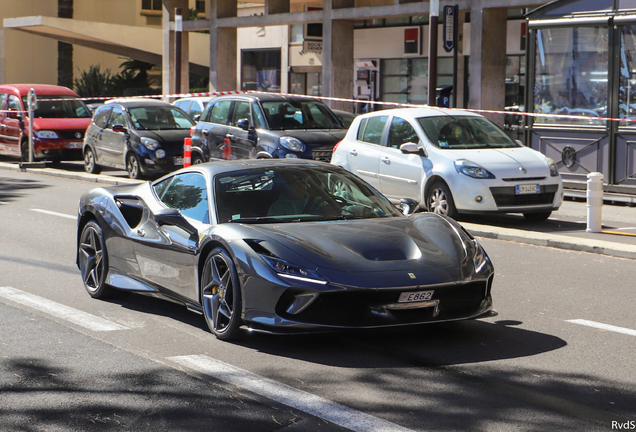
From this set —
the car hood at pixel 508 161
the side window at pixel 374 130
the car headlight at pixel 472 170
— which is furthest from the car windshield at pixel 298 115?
the car headlight at pixel 472 170

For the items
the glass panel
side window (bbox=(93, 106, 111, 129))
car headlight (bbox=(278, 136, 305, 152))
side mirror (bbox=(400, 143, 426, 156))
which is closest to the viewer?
side mirror (bbox=(400, 143, 426, 156))

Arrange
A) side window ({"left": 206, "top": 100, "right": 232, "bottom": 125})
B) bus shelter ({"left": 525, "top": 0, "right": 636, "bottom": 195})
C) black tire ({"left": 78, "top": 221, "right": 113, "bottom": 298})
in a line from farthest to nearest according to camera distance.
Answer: side window ({"left": 206, "top": 100, "right": 232, "bottom": 125})
bus shelter ({"left": 525, "top": 0, "right": 636, "bottom": 195})
black tire ({"left": 78, "top": 221, "right": 113, "bottom": 298})

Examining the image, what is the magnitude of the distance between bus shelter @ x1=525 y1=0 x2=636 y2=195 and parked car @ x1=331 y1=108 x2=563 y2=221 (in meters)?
3.01

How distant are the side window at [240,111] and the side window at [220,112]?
234 millimetres

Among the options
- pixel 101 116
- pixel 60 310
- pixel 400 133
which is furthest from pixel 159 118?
pixel 60 310

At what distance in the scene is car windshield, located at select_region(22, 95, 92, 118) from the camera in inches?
907

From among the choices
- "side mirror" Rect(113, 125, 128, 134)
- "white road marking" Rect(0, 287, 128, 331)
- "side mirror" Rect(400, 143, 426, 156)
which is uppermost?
"side mirror" Rect(113, 125, 128, 134)

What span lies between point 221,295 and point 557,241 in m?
5.84

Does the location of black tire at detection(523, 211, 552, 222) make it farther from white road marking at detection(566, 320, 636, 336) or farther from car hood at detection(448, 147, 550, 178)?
white road marking at detection(566, 320, 636, 336)

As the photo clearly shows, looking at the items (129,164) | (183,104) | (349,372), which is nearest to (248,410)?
(349,372)

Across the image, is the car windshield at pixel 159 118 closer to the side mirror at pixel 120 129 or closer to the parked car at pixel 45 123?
the side mirror at pixel 120 129

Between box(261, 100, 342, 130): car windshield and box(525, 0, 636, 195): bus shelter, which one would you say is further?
box(261, 100, 342, 130): car windshield

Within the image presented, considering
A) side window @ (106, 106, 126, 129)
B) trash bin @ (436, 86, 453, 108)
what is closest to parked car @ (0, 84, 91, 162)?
side window @ (106, 106, 126, 129)

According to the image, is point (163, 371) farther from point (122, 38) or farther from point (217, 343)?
point (122, 38)
